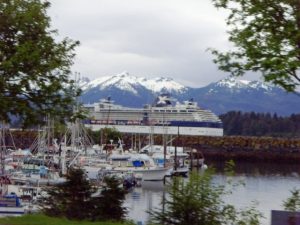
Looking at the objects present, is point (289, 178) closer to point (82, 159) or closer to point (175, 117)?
point (82, 159)

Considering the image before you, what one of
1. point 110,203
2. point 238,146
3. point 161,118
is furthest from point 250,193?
point 161,118

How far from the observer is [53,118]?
43.1ft

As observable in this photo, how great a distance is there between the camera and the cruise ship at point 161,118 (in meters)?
124

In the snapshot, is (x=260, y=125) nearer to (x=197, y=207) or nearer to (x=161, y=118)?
(x=161, y=118)

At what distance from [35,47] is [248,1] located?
3949 mm

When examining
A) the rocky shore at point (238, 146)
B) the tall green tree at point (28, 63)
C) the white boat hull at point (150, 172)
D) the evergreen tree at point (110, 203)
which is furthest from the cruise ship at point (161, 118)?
the tall green tree at point (28, 63)

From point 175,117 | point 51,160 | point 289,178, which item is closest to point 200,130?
point 175,117

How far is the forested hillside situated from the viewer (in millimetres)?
153375

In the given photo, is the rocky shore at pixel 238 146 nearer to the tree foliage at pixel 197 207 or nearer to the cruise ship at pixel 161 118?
the cruise ship at pixel 161 118

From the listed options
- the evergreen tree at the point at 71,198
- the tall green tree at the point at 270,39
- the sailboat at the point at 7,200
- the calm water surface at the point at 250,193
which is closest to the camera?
the tall green tree at the point at 270,39

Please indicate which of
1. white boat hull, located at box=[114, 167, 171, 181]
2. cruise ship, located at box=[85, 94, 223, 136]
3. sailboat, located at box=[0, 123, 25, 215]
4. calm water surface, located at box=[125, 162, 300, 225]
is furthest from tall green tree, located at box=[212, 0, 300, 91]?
cruise ship, located at box=[85, 94, 223, 136]

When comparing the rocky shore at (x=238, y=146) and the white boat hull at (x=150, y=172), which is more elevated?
the rocky shore at (x=238, y=146)

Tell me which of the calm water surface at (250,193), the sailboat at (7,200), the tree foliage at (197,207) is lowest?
the calm water surface at (250,193)

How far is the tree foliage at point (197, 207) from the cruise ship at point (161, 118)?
10761 cm
